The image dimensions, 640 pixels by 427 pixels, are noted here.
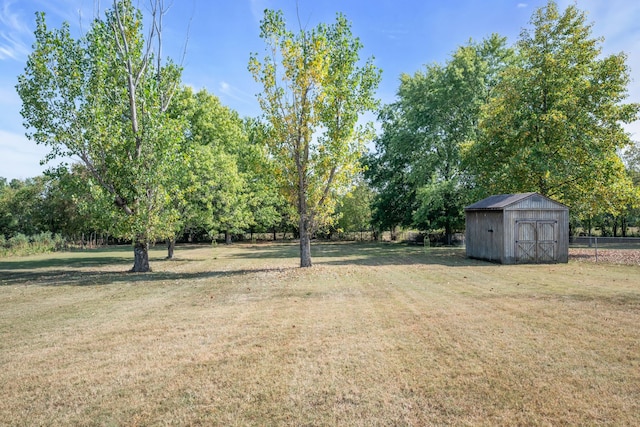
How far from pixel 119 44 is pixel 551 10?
23425 mm

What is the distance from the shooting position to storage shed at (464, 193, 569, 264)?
20.4 m

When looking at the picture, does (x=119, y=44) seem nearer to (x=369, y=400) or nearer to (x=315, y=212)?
(x=315, y=212)

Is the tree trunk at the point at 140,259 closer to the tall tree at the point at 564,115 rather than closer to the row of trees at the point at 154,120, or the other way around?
the row of trees at the point at 154,120

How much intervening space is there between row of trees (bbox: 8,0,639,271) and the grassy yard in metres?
7.14

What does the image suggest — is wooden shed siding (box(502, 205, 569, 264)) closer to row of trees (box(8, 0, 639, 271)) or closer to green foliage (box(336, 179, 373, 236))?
row of trees (box(8, 0, 639, 271))

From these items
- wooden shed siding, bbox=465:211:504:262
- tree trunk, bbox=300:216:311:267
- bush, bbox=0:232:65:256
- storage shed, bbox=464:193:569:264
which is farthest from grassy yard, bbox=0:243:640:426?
bush, bbox=0:232:65:256

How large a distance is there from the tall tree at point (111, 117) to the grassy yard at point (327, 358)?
20.4 feet

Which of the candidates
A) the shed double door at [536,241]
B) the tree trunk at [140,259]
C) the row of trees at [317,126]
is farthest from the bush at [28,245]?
the shed double door at [536,241]

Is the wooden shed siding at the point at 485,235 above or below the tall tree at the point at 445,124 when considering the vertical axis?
below

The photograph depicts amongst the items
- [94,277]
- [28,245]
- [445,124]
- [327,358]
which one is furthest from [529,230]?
[28,245]

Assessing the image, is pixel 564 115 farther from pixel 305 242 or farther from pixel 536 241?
pixel 305 242

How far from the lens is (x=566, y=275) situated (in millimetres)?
15039

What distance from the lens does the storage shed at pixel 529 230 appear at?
20391 mm

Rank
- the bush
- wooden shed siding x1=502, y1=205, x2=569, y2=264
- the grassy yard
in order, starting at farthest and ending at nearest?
the bush < wooden shed siding x1=502, y1=205, x2=569, y2=264 < the grassy yard
